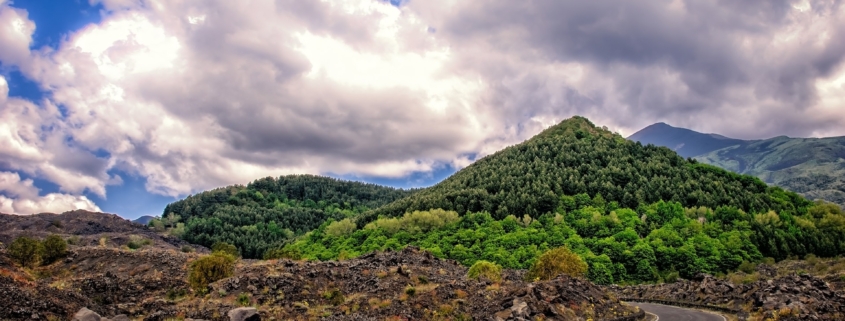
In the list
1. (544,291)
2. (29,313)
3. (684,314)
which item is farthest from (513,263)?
(29,313)

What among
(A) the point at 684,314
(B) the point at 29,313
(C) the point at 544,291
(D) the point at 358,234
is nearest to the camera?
(B) the point at 29,313

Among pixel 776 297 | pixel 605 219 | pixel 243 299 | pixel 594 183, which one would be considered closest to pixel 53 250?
pixel 243 299

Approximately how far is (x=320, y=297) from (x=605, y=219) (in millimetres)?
89402

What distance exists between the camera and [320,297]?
4475cm

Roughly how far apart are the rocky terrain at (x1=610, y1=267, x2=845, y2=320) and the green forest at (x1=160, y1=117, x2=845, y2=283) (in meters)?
39.2

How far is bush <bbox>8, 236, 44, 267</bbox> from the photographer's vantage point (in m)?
67.0

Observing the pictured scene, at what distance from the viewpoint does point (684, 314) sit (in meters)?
Result: 47.3

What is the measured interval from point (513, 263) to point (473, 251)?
36.1ft

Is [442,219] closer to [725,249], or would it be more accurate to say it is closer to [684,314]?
[725,249]

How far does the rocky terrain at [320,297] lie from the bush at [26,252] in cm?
1165

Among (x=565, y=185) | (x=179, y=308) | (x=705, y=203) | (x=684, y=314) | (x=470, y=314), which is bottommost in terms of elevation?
(x=684, y=314)

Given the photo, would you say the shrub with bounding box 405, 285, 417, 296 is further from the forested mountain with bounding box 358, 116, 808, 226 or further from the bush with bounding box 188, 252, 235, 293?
the forested mountain with bounding box 358, 116, 808, 226

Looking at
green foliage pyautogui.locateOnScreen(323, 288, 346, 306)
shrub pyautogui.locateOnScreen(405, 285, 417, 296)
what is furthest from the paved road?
green foliage pyautogui.locateOnScreen(323, 288, 346, 306)

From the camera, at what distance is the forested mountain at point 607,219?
103 meters
